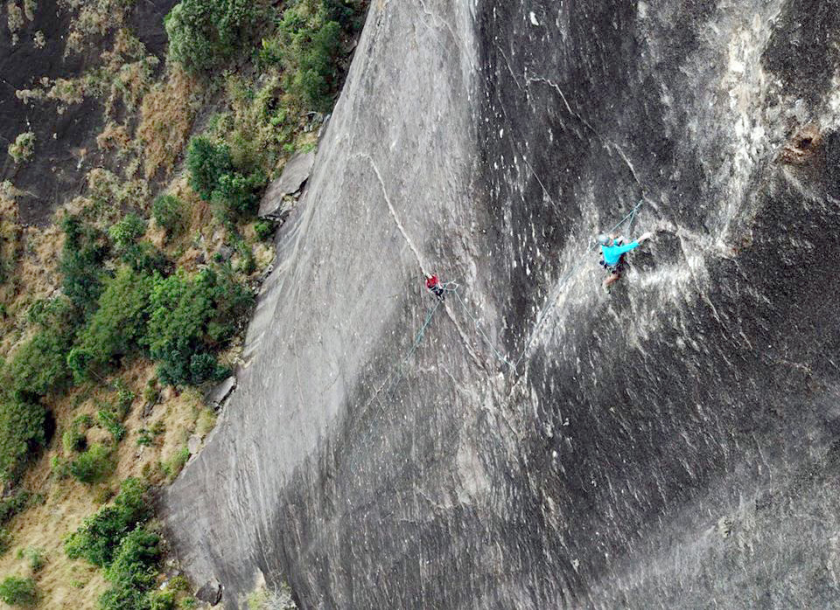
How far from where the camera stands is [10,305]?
22031mm

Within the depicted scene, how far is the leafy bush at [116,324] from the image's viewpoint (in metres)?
18.5

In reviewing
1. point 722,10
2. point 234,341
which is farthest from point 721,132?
point 234,341

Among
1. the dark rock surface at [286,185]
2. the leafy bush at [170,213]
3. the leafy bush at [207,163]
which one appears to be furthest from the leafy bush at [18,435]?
the dark rock surface at [286,185]

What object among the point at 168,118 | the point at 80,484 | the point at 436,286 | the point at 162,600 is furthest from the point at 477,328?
the point at 168,118

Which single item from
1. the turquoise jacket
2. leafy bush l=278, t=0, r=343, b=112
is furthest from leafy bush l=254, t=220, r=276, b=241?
the turquoise jacket

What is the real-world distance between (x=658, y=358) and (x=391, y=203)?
4.74 meters

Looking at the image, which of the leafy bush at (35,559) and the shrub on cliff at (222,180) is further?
the leafy bush at (35,559)

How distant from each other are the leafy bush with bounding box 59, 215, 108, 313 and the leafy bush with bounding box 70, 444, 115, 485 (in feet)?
12.4

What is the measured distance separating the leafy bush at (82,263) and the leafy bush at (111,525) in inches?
202

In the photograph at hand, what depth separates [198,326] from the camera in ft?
55.0

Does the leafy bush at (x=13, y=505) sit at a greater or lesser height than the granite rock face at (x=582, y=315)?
lesser

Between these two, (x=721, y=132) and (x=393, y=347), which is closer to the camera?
(x=721, y=132)

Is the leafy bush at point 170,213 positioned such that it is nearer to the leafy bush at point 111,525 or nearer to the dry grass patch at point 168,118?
the dry grass patch at point 168,118

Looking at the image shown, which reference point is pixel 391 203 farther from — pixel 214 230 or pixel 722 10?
pixel 214 230
